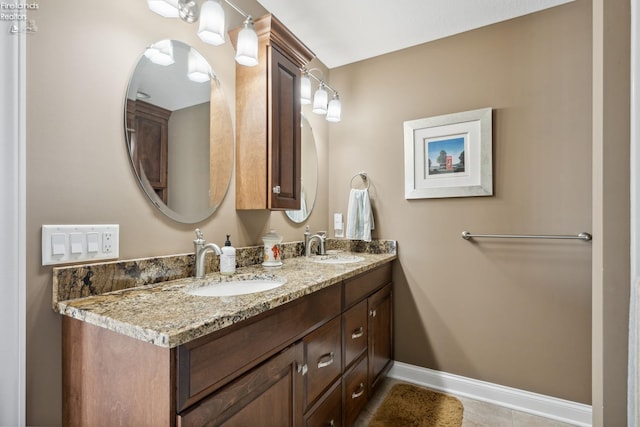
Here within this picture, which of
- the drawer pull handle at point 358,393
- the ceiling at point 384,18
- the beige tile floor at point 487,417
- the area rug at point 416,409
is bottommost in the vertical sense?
the beige tile floor at point 487,417

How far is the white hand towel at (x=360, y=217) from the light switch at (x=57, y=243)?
1.67 metres

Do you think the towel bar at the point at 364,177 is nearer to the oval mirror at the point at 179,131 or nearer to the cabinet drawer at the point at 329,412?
the oval mirror at the point at 179,131

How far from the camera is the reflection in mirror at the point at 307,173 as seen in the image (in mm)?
2172

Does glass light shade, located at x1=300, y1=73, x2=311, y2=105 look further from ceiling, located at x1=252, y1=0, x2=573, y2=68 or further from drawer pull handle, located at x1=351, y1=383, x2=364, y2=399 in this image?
drawer pull handle, located at x1=351, y1=383, x2=364, y2=399

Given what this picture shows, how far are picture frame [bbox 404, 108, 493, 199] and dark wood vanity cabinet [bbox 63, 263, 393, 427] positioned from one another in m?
1.11

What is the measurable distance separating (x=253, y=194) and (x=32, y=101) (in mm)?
870

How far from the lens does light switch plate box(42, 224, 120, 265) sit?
2.94 feet

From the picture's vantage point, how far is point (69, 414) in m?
0.90

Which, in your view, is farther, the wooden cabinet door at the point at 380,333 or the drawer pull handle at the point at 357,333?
the wooden cabinet door at the point at 380,333

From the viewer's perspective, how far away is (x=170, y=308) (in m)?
0.84

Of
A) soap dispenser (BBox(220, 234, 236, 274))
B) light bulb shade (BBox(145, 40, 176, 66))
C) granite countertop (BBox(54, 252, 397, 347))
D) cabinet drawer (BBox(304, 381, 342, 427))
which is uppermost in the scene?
light bulb shade (BBox(145, 40, 176, 66))

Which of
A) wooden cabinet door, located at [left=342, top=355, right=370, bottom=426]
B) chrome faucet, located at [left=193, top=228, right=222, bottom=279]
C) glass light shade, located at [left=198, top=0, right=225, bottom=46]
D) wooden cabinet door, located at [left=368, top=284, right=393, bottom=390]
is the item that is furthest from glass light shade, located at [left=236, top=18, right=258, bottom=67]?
wooden cabinet door, located at [left=342, top=355, right=370, bottom=426]

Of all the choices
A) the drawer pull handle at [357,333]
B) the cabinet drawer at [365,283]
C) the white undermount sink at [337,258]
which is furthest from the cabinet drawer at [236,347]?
the white undermount sink at [337,258]

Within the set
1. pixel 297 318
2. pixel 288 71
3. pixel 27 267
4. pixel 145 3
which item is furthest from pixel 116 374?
pixel 288 71
